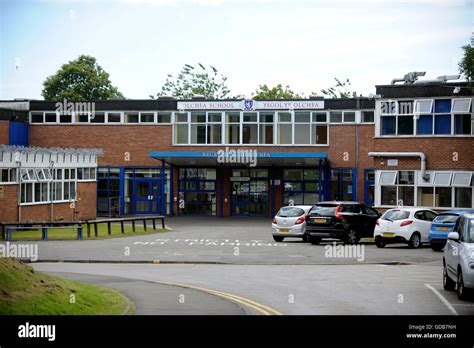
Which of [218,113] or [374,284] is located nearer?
[374,284]

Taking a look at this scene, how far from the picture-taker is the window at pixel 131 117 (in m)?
53.0

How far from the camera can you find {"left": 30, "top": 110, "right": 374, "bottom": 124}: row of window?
5048cm

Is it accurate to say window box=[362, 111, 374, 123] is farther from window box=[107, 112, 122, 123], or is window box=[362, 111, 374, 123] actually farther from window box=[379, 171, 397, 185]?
window box=[107, 112, 122, 123]

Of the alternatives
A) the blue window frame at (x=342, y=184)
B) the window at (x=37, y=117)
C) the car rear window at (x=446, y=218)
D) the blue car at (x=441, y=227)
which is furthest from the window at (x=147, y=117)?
the car rear window at (x=446, y=218)

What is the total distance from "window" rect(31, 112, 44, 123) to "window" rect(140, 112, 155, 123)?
6.70 meters

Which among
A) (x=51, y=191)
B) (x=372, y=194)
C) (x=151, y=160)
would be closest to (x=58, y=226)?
(x=51, y=191)

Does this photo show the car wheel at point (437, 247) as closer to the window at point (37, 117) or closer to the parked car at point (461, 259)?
the parked car at point (461, 259)

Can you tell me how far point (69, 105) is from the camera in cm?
5362

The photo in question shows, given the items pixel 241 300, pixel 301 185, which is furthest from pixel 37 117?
pixel 241 300

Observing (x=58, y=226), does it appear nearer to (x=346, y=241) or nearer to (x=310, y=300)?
(x=346, y=241)

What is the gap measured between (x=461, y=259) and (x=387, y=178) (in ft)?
78.9

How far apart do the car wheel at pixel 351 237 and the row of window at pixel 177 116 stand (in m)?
19.6

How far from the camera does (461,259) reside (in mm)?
15570
